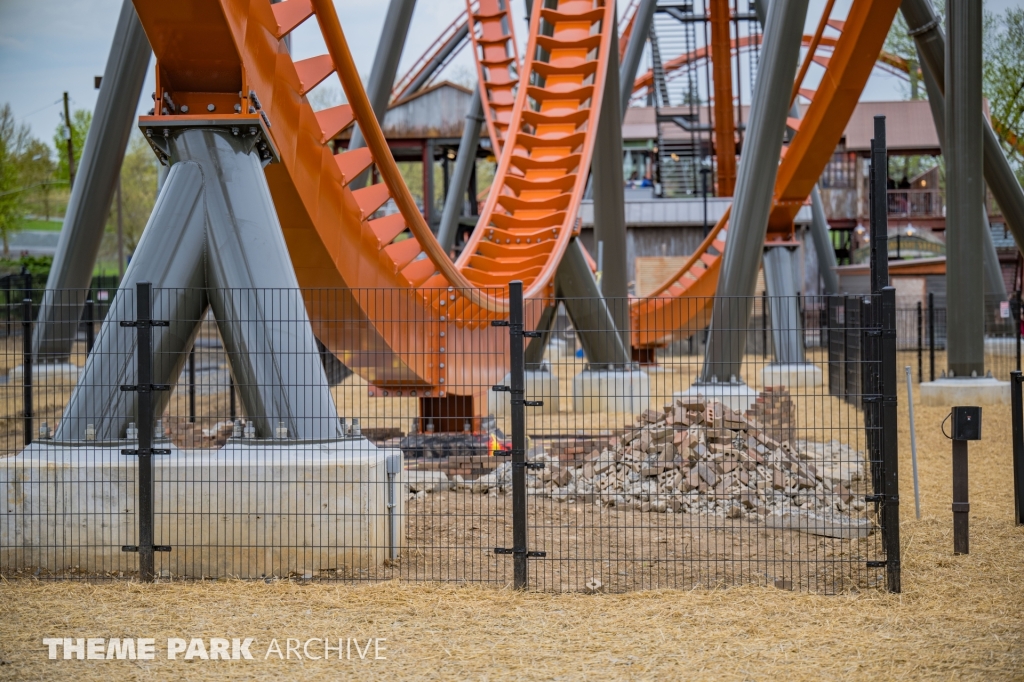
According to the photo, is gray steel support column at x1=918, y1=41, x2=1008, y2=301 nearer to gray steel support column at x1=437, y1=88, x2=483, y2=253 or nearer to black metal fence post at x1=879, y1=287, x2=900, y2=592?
gray steel support column at x1=437, y1=88, x2=483, y2=253

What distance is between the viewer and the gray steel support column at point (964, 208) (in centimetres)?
1454

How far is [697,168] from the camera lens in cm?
3622

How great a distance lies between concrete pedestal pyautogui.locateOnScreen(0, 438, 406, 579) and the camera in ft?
19.9

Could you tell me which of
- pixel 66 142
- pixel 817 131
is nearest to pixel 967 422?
pixel 817 131

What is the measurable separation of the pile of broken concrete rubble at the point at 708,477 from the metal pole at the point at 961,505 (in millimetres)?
608

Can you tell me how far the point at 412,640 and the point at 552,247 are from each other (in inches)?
361

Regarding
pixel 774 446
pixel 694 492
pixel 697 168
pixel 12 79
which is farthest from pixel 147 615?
pixel 12 79

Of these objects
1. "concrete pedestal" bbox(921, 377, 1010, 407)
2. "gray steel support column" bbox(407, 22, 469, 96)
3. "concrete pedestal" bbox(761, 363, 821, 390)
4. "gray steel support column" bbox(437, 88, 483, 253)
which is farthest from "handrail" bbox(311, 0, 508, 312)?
"gray steel support column" bbox(407, 22, 469, 96)

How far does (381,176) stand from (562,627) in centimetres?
543

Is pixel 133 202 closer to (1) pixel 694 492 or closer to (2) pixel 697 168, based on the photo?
(2) pixel 697 168

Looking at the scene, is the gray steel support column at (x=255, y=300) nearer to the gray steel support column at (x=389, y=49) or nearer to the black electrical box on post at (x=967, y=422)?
the black electrical box on post at (x=967, y=422)

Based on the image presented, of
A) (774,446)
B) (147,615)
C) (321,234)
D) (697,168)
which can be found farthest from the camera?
(697,168)

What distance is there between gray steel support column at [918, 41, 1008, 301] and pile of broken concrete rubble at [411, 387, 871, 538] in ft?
24.7

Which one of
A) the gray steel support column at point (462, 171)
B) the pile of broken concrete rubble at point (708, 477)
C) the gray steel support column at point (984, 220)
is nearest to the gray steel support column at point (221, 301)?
the pile of broken concrete rubble at point (708, 477)
